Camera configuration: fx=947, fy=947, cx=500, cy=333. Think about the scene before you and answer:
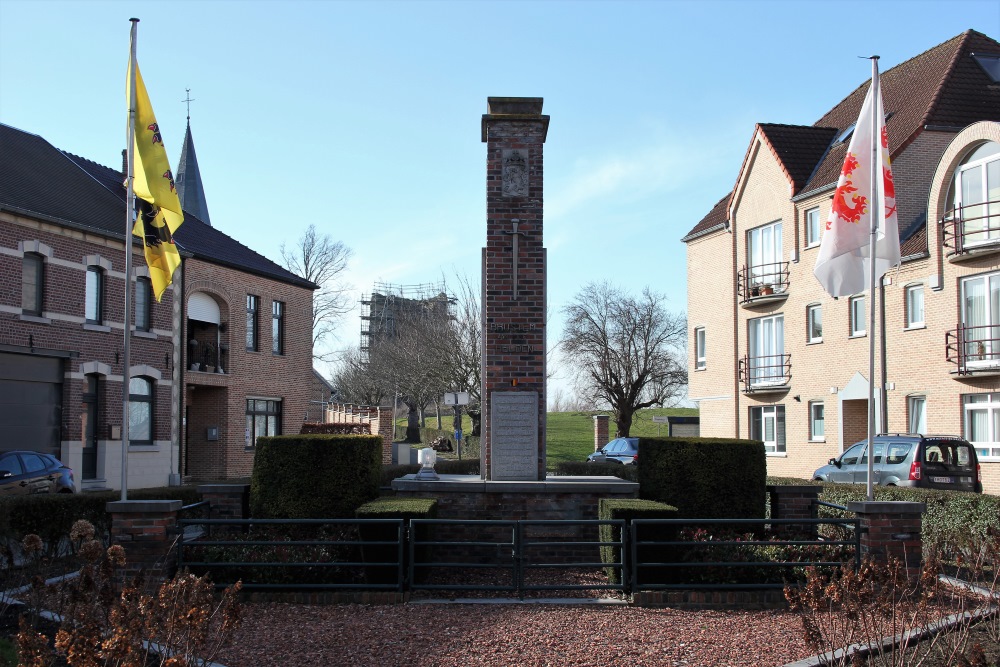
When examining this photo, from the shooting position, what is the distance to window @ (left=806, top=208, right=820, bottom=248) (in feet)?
99.3

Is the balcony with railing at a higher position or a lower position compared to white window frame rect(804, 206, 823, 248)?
lower

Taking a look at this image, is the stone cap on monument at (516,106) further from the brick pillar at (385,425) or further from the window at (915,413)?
the brick pillar at (385,425)

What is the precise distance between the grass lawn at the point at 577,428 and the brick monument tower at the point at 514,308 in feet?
122

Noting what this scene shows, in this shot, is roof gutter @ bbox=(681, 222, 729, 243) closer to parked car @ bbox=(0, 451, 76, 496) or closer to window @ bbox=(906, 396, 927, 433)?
window @ bbox=(906, 396, 927, 433)

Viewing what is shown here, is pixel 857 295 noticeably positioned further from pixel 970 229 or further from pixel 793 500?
pixel 793 500

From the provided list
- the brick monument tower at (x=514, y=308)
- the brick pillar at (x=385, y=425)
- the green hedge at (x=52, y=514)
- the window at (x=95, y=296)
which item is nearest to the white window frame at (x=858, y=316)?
the brick pillar at (x=385, y=425)

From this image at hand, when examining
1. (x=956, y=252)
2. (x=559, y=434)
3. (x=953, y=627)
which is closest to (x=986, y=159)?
(x=956, y=252)

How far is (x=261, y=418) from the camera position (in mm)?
34500

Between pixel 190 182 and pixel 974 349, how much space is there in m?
32.7

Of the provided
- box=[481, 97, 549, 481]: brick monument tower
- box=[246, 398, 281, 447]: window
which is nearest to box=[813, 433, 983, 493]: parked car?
box=[481, 97, 549, 481]: brick monument tower

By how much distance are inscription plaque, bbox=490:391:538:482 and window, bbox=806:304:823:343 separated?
20.2 meters

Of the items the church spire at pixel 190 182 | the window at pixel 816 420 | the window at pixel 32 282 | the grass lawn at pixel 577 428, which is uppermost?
the church spire at pixel 190 182

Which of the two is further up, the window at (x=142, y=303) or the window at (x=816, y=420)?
the window at (x=142, y=303)

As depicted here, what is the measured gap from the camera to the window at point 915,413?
1022 inches
